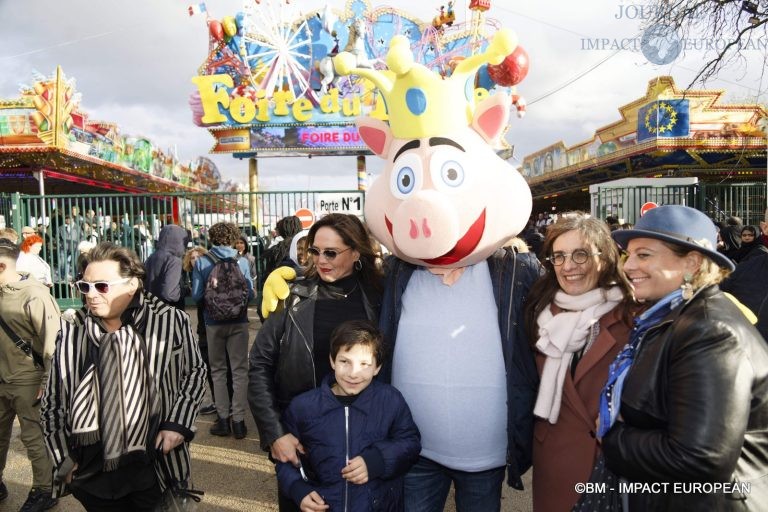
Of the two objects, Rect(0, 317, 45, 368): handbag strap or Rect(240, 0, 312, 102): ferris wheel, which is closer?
Rect(0, 317, 45, 368): handbag strap

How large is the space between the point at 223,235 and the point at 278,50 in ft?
40.8

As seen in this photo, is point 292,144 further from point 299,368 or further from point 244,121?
point 299,368

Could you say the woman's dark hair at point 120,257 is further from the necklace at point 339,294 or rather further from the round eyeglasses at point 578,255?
the round eyeglasses at point 578,255

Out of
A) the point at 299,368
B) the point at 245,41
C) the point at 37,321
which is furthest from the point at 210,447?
the point at 245,41

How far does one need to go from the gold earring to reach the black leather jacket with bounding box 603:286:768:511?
35 mm

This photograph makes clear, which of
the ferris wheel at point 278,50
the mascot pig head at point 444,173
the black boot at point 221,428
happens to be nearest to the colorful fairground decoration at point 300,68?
the ferris wheel at point 278,50

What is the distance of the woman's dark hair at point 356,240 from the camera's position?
2.27m

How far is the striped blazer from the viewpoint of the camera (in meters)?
2.12

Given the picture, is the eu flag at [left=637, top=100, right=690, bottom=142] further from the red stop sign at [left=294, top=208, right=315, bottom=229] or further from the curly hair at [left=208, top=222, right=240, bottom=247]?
the curly hair at [left=208, top=222, right=240, bottom=247]

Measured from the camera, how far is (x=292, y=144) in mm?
15656

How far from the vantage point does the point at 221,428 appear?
4387mm

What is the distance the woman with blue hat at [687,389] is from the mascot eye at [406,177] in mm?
847

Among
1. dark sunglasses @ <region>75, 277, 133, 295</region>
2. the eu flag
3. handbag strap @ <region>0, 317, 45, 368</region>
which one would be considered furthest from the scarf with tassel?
the eu flag

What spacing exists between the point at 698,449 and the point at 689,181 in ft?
31.5
